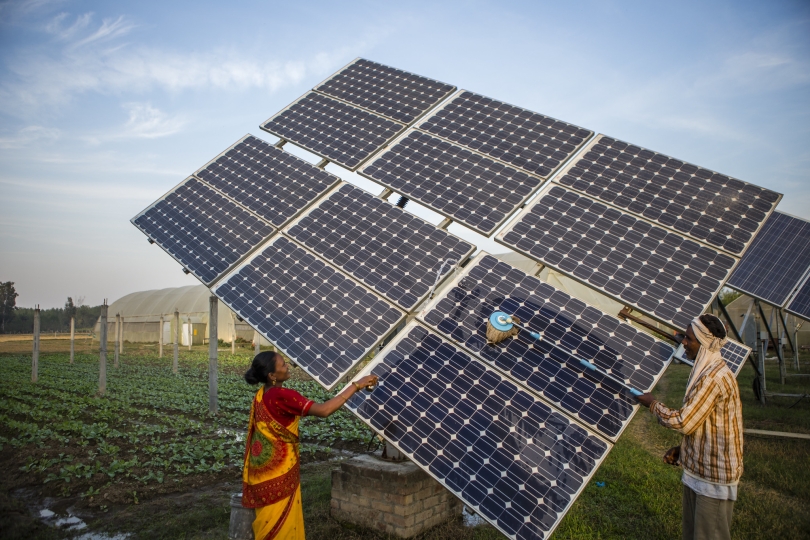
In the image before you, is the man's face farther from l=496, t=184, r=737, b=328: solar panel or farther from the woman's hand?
the woman's hand

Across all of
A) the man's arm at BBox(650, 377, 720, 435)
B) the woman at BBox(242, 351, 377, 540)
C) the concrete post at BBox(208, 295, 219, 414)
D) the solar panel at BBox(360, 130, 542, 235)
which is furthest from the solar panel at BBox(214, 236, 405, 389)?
the concrete post at BBox(208, 295, 219, 414)

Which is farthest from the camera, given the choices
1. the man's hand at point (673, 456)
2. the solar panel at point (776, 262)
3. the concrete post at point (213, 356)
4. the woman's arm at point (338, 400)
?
the concrete post at point (213, 356)

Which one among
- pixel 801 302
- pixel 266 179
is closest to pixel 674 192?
pixel 266 179

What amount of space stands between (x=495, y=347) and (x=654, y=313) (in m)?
2.00

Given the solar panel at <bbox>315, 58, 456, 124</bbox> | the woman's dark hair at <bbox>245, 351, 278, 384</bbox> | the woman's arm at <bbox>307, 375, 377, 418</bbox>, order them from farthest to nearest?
1. the solar panel at <bbox>315, 58, 456, 124</bbox>
2. the woman's dark hair at <bbox>245, 351, 278, 384</bbox>
3. the woman's arm at <bbox>307, 375, 377, 418</bbox>

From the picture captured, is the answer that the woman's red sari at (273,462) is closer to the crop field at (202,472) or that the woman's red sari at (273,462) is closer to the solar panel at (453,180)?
the crop field at (202,472)

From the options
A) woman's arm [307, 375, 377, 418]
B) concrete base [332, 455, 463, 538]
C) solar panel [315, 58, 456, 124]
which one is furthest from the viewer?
solar panel [315, 58, 456, 124]

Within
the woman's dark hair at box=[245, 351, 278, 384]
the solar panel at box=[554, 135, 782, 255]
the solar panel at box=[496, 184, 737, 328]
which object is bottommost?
the woman's dark hair at box=[245, 351, 278, 384]

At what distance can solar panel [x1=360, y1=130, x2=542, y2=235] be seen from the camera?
818 cm

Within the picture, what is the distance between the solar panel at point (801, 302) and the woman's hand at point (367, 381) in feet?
36.6

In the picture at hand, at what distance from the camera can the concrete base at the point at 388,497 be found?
700cm

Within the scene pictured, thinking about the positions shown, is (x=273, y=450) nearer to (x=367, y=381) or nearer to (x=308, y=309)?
(x=367, y=381)

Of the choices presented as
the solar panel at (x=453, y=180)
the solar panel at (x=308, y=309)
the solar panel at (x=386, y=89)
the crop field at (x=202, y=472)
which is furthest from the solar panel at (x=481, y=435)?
the solar panel at (x=386, y=89)

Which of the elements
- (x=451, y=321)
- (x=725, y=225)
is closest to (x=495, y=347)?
(x=451, y=321)
